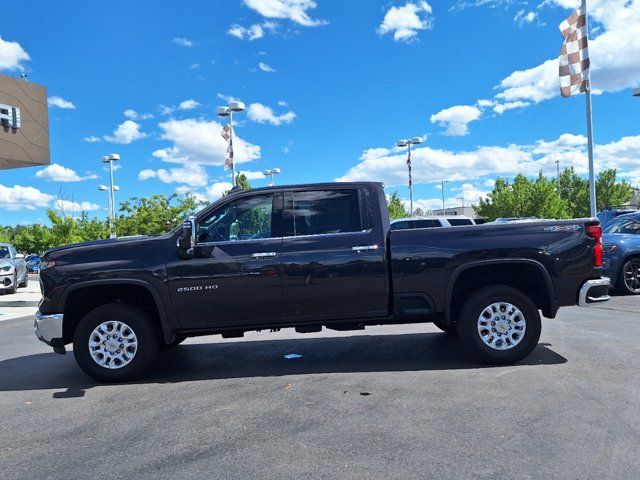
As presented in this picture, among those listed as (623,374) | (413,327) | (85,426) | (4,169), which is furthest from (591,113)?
(4,169)

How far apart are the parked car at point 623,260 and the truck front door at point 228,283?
805 centimetres

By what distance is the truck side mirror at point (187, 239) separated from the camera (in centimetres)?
518

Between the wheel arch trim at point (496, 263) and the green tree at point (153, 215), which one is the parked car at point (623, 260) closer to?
the wheel arch trim at point (496, 263)

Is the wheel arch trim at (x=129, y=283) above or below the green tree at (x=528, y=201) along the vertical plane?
below

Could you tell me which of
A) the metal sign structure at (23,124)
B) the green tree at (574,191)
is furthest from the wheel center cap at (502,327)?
the green tree at (574,191)

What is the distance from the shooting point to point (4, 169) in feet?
61.0

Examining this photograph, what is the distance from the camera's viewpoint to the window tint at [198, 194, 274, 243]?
545 cm

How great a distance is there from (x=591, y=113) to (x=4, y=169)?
20.4 meters

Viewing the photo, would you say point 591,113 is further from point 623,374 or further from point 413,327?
point 623,374

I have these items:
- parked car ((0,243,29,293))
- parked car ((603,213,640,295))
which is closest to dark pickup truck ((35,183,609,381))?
parked car ((603,213,640,295))

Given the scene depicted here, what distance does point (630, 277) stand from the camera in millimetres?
10461

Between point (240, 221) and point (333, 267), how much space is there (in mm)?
1140

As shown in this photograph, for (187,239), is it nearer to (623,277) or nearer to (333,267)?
(333,267)

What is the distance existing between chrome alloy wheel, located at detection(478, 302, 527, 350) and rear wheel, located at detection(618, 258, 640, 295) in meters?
6.39
